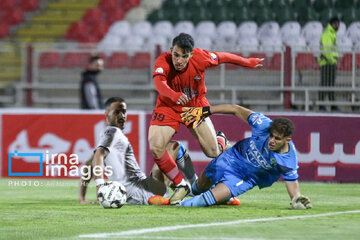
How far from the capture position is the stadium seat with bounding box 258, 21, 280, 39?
62.5 feet

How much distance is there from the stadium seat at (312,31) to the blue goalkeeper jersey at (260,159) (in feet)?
26.4

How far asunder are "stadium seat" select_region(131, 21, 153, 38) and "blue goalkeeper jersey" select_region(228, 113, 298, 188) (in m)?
12.4

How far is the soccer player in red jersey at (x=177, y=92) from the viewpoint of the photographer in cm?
942

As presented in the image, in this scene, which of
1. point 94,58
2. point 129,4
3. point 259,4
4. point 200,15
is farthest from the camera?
point 129,4

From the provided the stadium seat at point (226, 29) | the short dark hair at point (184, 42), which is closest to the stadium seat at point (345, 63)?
the stadium seat at point (226, 29)

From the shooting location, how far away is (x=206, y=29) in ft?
67.6

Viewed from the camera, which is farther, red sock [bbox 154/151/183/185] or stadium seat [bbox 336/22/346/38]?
stadium seat [bbox 336/22/346/38]

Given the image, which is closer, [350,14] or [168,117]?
[168,117]

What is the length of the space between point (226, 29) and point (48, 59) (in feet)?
19.0

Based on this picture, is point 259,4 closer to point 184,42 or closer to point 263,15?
point 263,15

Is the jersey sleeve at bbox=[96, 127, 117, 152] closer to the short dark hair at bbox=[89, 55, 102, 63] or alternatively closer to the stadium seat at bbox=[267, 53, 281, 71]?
the stadium seat at bbox=[267, 53, 281, 71]

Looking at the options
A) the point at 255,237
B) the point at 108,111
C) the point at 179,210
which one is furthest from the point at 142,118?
the point at 255,237

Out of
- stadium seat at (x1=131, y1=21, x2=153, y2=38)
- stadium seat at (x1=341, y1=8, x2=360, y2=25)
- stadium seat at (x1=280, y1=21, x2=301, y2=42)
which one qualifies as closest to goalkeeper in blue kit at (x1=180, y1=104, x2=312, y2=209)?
stadium seat at (x1=280, y1=21, x2=301, y2=42)

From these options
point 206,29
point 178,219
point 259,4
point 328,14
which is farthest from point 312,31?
point 178,219
